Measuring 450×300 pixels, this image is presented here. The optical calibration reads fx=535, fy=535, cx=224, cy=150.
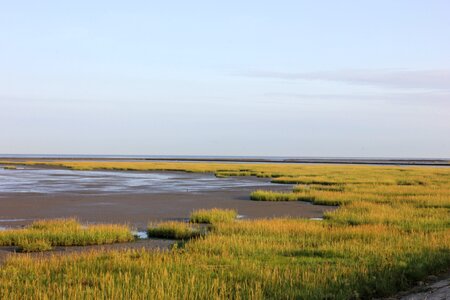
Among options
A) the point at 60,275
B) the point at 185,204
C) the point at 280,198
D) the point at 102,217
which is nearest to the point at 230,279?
the point at 60,275

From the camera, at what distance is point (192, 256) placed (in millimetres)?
13781

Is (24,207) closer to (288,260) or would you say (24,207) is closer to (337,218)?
(337,218)

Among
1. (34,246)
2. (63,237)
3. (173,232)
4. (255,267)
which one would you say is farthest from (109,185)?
(255,267)

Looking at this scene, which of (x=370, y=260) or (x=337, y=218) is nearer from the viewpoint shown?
(x=370, y=260)

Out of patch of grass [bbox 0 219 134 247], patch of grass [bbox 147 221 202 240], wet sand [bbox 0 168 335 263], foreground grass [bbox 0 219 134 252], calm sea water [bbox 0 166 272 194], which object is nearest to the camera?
foreground grass [bbox 0 219 134 252]

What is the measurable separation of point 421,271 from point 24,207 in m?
22.0

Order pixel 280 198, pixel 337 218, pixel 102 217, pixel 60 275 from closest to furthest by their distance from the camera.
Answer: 1. pixel 60 275
2. pixel 337 218
3. pixel 102 217
4. pixel 280 198

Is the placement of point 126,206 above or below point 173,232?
below

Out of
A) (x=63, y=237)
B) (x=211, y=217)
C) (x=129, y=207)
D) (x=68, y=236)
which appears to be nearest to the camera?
(x=63, y=237)

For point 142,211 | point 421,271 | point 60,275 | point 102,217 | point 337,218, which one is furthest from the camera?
point 142,211

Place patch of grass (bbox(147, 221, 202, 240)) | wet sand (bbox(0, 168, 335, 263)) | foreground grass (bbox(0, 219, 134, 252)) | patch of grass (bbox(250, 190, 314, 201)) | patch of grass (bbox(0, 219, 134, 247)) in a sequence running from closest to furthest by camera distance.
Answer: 1. foreground grass (bbox(0, 219, 134, 252))
2. patch of grass (bbox(0, 219, 134, 247))
3. patch of grass (bbox(147, 221, 202, 240))
4. wet sand (bbox(0, 168, 335, 263))
5. patch of grass (bbox(250, 190, 314, 201))

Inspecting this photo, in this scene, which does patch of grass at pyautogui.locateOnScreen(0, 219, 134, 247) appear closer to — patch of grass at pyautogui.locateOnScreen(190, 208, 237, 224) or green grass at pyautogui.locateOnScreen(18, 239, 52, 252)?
green grass at pyautogui.locateOnScreen(18, 239, 52, 252)

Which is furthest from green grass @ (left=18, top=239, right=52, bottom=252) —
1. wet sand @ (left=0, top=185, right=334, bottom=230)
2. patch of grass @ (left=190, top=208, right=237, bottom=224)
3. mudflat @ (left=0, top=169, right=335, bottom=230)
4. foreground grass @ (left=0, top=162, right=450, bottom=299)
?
patch of grass @ (left=190, top=208, right=237, bottom=224)

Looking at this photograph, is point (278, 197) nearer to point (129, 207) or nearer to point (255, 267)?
point (129, 207)
